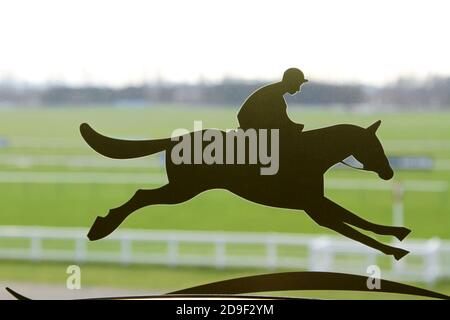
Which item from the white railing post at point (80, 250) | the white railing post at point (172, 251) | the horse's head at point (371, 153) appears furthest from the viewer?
the white railing post at point (172, 251)

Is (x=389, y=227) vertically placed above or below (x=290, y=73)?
below

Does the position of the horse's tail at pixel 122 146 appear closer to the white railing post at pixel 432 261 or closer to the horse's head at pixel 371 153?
the horse's head at pixel 371 153

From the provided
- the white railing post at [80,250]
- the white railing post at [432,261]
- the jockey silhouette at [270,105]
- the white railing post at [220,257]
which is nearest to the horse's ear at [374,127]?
the jockey silhouette at [270,105]

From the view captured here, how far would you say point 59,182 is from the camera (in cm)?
330

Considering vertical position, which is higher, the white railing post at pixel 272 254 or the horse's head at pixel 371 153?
the horse's head at pixel 371 153

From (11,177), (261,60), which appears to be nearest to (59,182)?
(11,177)

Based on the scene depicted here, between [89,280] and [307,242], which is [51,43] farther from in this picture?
[307,242]

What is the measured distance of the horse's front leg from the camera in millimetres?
2594

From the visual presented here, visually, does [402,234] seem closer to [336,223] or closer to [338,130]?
[336,223]

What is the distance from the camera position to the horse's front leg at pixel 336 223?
2.59 m

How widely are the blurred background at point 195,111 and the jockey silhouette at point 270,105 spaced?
0.16 ft

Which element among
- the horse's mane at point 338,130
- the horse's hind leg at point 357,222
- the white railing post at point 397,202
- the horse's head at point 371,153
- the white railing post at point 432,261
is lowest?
the white railing post at point 432,261
